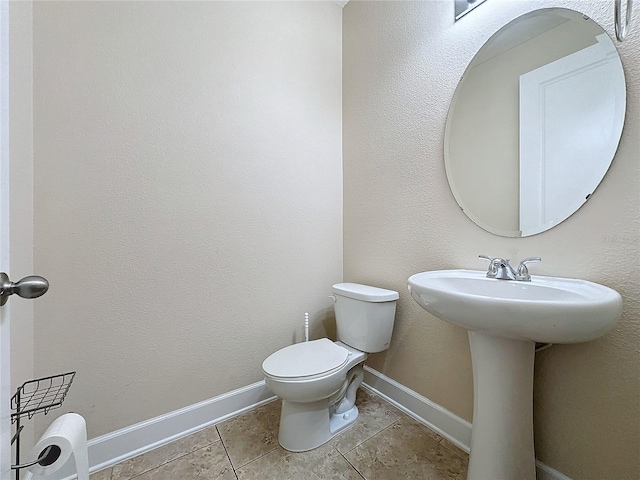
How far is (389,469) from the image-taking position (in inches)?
45.9

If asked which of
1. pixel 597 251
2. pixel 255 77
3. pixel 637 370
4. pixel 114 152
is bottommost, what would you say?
pixel 637 370

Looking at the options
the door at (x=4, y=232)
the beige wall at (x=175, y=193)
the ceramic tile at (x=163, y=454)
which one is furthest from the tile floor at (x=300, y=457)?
the door at (x=4, y=232)

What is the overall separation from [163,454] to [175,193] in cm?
122

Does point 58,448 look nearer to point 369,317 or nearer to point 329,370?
point 329,370

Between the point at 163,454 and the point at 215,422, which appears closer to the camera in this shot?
the point at 163,454

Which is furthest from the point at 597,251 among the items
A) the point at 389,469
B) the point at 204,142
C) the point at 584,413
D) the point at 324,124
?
the point at 204,142

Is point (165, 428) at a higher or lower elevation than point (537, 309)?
lower

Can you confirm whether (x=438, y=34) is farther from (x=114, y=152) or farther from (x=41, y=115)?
(x=41, y=115)

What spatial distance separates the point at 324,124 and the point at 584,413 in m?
1.90

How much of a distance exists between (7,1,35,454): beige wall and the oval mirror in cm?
169

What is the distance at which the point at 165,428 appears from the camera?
1.32 m

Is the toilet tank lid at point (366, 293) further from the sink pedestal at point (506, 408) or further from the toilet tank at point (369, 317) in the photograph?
the sink pedestal at point (506, 408)

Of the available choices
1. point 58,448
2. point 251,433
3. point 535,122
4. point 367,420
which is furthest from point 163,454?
point 535,122

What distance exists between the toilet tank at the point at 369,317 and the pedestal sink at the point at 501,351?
43 cm
